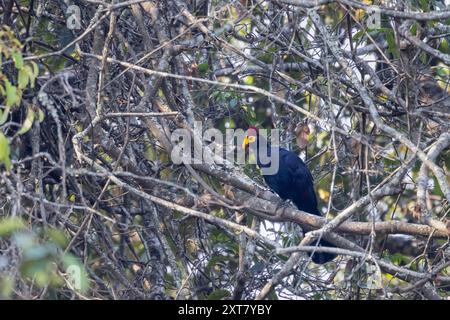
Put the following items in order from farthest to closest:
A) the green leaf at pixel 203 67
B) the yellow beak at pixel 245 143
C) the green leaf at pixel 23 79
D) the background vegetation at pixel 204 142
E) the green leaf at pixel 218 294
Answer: the yellow beak at pixel 245 143 → the green leaf at pixel 203 67 → the green leaf at pixel 218 294 → the background vegetation at pixel 204 142 → the green leaf at pixel 23 79

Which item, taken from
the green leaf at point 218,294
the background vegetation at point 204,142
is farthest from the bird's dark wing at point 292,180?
the green leaf at point 218,294

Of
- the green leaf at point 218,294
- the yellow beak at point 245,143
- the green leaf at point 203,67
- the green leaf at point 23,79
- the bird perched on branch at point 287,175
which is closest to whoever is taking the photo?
the green leaf at point 23,79

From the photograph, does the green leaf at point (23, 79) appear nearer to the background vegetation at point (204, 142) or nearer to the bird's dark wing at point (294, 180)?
the background vegetation at point (204, 142)

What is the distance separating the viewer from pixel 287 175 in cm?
631

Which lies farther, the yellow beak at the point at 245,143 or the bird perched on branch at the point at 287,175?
the bird perched on branch at the point at 287,175

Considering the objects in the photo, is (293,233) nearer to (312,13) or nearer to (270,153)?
(270,153)

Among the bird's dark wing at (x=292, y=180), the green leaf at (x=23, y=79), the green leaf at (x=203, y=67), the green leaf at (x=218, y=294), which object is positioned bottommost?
the green leaf at (x=218, y=294)

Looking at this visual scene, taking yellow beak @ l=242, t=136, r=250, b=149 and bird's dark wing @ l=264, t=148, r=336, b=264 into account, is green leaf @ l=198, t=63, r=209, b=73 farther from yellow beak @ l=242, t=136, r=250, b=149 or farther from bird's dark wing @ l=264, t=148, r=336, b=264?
bird's dark wing @ l=264, t=148, r=336, b=264

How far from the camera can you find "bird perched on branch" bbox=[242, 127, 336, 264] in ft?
20.7

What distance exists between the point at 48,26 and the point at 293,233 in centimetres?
235

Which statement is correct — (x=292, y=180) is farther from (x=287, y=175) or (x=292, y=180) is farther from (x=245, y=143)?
(x=245, y=143)

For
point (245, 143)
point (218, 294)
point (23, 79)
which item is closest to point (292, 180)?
point (245, 143)

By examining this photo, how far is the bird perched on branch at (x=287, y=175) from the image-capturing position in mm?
6301
